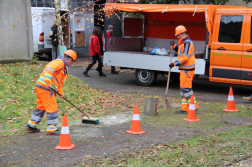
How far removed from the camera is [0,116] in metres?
6.21

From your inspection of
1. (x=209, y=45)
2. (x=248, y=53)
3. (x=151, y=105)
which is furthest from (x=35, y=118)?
(x=248, y=53)

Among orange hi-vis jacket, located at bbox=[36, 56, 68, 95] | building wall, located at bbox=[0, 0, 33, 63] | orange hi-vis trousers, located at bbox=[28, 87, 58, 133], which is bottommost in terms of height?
orange hi-vis trousers, located at bbox=[28, 87, 58, 133]

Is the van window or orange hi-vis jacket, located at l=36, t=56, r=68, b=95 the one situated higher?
the van window

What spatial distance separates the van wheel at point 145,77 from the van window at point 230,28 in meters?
2.59

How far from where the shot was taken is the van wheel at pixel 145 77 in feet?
35.9

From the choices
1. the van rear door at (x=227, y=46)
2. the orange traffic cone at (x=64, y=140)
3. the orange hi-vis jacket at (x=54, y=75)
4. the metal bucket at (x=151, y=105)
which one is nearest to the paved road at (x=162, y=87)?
the van rear door at (x=227, y=46)

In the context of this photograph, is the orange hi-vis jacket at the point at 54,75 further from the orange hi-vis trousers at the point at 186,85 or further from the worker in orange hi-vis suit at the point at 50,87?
the orange hi-vis trousers at the point at 186,85

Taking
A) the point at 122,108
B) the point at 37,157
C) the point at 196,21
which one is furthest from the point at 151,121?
the point at 196,21

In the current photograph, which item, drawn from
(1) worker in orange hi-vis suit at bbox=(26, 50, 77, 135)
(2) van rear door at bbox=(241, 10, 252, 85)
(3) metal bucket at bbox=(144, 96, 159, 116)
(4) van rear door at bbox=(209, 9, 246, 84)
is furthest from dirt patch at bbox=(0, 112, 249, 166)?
(4) van rear door at bbox=(209, 9, 246, 84)

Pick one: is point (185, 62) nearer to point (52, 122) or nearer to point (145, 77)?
point (52, 122)

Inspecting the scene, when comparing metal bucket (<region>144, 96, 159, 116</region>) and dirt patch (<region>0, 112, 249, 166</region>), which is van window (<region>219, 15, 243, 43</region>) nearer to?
dirt patch (<region>0, 112, 249, 166</region>)

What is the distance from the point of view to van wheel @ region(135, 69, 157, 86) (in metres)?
10.9

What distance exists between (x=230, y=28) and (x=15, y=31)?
6544 millimetres

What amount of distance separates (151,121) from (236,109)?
234 cm
